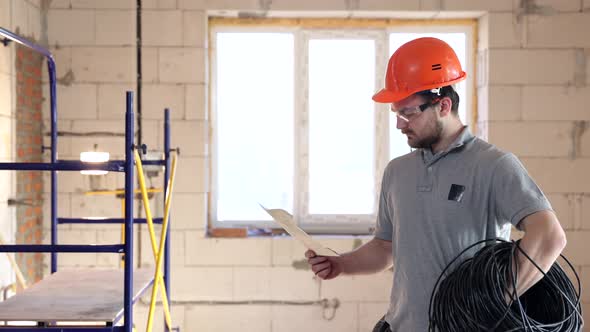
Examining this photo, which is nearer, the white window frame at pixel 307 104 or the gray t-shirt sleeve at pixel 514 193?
the gray t-shirt sleeve at pixel 514 193

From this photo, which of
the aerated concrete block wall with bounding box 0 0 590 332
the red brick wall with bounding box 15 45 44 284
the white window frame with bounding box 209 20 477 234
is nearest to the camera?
the red brick wall with bounding box 15 45 44 284

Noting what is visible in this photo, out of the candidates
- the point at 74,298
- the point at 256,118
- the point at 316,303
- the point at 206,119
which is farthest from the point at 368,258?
the point at 256,118

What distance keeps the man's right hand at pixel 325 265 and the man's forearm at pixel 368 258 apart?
0.06ft

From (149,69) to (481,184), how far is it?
3042 mm

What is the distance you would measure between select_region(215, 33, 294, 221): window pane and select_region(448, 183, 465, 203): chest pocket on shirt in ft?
9.31

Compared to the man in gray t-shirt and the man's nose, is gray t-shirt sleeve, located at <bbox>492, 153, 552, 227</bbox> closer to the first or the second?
the man in gray t-shirt

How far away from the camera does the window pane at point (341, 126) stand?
4.52 m

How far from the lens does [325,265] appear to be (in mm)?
2062

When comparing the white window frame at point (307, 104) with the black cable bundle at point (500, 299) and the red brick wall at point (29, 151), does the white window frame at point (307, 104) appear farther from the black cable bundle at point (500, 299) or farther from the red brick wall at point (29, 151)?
the black cable bundle at point (500, 299)

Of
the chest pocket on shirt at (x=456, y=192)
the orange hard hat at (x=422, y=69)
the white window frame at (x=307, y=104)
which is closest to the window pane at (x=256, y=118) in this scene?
the white window frame at (x=307, y=104)

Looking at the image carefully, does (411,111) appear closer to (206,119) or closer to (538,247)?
(538,247)

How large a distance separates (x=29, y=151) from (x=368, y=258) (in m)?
2.71

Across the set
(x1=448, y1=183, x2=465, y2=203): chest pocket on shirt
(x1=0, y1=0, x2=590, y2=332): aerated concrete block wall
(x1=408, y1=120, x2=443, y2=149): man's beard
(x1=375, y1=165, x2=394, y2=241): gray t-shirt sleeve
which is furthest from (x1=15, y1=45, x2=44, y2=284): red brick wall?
(x1=448, y1=183, x2=465, y2=203): chest pocket on shirt

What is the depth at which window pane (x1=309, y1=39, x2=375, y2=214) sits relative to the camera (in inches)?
178
